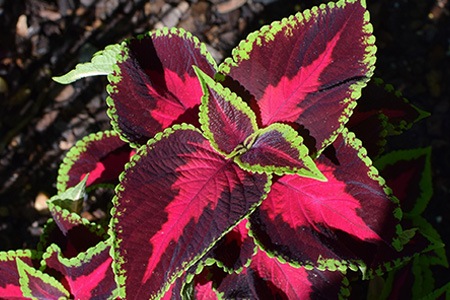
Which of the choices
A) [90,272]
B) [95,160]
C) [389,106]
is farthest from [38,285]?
[389,106]

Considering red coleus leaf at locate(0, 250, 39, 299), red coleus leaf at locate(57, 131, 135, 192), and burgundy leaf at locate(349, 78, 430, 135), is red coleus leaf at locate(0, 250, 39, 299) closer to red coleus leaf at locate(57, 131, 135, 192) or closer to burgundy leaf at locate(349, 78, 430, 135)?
red coleus leaf at locate(57, 131, 135, 192)

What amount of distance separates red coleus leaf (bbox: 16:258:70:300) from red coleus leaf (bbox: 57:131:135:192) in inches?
10.1

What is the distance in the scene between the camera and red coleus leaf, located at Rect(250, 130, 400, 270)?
3.35 feet

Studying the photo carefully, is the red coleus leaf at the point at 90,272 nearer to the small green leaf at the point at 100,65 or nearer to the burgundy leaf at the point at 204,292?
the burgundy leaf at the point at 204,292

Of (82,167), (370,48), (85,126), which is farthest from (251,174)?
(85,126)

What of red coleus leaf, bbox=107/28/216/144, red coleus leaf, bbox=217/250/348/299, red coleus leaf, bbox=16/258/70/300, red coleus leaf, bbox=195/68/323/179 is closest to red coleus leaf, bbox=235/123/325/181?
red coleus leaf, bbox=195/68/323/179

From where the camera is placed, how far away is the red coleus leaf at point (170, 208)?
0.95 m

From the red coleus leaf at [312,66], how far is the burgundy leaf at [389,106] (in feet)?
0.89

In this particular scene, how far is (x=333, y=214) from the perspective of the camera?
1051mm

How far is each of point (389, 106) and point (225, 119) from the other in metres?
0.43

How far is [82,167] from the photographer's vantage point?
4.63 feet

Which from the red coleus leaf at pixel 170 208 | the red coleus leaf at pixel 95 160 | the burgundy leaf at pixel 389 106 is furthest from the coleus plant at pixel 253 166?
the red coleus leaf at pixel 95 160

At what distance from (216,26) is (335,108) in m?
1.42

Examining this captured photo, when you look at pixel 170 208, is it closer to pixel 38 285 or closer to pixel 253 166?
pixel 253 166
